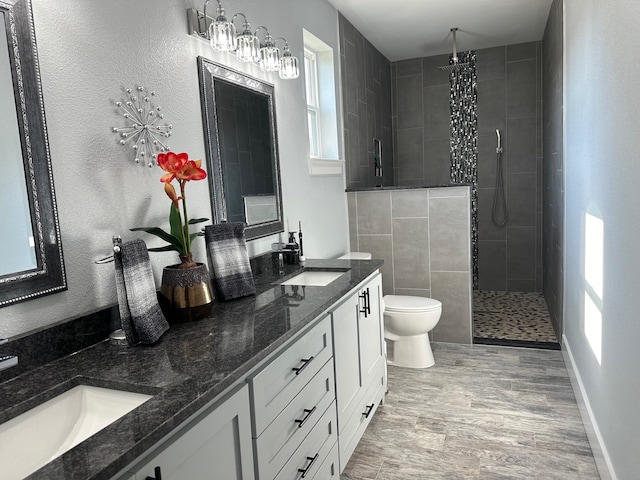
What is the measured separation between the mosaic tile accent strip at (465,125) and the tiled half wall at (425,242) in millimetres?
1758

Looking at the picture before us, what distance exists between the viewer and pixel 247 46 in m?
2.08

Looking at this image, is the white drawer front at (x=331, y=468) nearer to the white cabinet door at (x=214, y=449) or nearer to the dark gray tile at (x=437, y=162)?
the white cabinet door at (x=214, y=449)

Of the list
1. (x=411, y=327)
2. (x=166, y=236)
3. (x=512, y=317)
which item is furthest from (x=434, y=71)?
(x=166, y=236)

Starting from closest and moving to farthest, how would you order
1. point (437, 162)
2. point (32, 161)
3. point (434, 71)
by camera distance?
point (32, 161) → point (434, 71) → point (437, 162)

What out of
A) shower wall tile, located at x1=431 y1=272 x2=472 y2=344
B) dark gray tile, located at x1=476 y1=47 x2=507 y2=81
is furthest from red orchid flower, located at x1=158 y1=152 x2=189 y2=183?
dark gray tile, located at x1=476 y1=47 x2=507 y2=81

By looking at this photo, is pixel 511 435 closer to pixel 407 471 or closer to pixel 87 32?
pixel 407 471

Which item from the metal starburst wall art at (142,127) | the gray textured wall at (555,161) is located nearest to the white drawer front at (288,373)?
the metal starburst wall art at (142,127)

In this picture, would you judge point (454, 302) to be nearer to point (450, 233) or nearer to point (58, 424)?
point (450, 233)

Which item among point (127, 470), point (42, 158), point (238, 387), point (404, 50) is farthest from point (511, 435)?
point (404, 50)

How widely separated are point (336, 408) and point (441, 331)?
200 cm

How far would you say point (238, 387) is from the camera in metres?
1.28

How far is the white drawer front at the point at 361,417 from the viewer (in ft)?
6.93

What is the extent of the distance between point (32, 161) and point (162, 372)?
0.68 meters

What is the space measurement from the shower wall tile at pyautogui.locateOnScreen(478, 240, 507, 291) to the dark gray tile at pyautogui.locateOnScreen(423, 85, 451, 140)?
4.18ft
